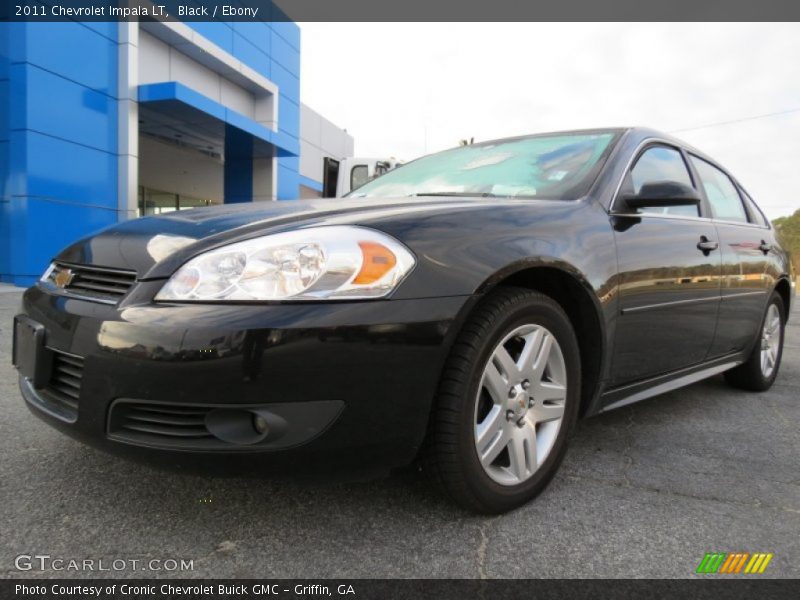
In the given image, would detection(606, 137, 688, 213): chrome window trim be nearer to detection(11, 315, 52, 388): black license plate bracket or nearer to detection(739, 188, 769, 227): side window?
detection(739, 188, 769, 227): side window

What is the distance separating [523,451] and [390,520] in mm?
470

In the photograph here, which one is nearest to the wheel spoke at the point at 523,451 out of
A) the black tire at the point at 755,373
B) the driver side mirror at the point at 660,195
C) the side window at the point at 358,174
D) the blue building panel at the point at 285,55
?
the driver side mirror at the point at 660,195

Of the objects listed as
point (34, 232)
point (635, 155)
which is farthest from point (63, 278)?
point (34, 232)

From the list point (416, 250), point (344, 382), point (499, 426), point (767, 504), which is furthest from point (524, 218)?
point (767, 504)

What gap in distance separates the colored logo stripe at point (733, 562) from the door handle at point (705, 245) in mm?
1464

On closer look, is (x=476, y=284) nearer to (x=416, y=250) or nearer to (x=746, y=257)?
(x=416, y=250)

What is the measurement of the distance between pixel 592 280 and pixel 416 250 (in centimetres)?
78

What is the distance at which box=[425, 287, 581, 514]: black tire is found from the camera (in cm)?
162

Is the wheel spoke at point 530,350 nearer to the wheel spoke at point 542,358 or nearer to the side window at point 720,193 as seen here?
the wheel spoke at point 542,358

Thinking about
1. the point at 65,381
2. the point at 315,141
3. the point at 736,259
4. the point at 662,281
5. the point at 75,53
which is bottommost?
the point at 65,381

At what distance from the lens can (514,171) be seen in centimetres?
255

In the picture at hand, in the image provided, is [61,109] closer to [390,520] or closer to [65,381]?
[65,381]

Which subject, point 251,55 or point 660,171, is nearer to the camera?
point 660,171

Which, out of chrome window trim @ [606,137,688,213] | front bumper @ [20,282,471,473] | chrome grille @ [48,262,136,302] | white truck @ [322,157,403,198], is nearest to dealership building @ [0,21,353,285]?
white truck @ [322,157,403,198]
